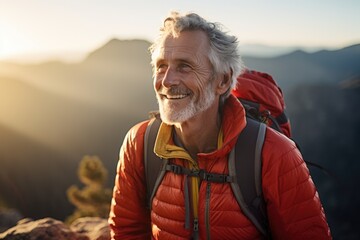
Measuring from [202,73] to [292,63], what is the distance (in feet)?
310

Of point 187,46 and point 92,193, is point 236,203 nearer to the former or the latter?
point 187,46

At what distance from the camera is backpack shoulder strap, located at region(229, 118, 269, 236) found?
2.35 meters

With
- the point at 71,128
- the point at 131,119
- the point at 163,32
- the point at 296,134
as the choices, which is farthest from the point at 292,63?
the point at 163,32

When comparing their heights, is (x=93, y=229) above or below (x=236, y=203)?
below

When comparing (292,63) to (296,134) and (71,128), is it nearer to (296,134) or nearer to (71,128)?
Answer: (296,134)

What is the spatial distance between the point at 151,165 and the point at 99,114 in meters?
79.0

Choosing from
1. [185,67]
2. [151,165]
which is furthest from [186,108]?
[151,165]

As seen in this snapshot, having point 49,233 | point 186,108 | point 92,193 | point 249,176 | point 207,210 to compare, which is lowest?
point 92,193

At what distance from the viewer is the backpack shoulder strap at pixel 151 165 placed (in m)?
2.65

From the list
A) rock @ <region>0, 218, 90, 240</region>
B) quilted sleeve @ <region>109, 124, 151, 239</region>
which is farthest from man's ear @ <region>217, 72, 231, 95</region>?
rock @ <region>0, 218, 90, 240</region>

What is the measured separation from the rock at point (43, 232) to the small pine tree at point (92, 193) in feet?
45.7

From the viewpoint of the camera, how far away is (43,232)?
3287 millimetres

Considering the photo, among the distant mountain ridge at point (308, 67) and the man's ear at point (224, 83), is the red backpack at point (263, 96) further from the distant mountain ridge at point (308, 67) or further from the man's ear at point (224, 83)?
the distant mountain ridge at point (308, 67)

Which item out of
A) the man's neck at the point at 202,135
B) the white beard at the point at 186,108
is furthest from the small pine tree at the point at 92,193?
the white beard at the point at 186,108
